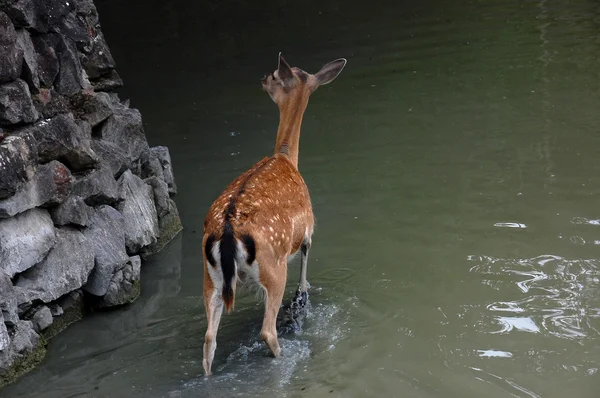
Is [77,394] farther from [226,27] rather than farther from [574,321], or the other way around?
[226,27]

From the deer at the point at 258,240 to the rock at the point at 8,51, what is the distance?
1555 millimetres

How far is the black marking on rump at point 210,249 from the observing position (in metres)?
5.19

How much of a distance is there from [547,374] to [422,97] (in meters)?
5.91

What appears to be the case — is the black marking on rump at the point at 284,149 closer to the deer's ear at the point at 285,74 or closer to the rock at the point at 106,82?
the deer's ear at the point at 285,74

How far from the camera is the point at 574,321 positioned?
5773 millimetres

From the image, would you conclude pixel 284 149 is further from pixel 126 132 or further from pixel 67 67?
pixel 67 67

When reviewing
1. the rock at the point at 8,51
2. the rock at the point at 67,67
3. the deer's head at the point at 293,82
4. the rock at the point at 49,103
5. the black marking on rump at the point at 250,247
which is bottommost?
the black marking on rump at the point at 250,247

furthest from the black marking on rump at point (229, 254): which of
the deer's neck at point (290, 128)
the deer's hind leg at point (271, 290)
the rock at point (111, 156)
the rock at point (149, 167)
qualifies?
the rock at point (149, 167)

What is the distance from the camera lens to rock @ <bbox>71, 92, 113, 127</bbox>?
6832 millimetres

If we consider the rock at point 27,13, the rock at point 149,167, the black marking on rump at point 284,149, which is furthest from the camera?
the rock at point 149,167

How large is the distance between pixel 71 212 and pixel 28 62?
1071 millimetres

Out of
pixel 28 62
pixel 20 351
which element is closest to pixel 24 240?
pixel 20 351

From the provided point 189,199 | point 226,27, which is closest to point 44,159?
point 189,199

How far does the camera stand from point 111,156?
22.7 feet
